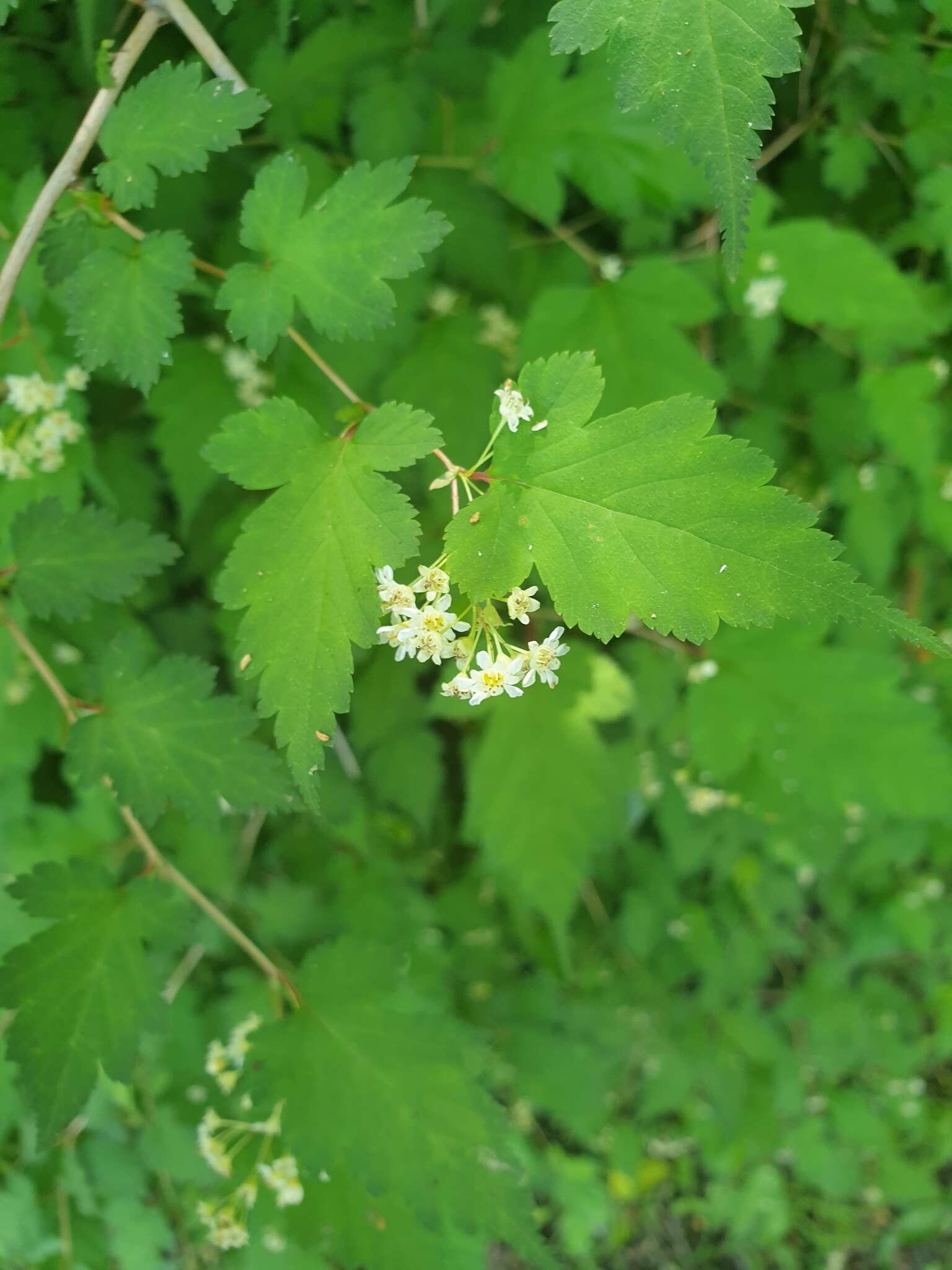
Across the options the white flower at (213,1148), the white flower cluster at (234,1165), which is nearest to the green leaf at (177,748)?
the white flower cluster at (234,1165)

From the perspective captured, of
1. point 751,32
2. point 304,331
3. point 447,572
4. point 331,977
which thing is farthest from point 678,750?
point 751,32

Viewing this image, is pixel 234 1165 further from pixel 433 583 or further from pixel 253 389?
pixel 253 389

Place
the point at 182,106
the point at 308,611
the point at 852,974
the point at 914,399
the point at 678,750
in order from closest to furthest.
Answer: the point at 308,611, the point at 182,106, the point at 914,399, the point at 678,750, the point at 852,974

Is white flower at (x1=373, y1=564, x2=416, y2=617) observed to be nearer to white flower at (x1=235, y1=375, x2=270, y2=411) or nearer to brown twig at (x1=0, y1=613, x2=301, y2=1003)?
brown twig at (x1=0, y1=613, x2=301, y2=1003)

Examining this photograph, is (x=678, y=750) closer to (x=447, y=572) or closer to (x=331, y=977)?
(x=331, y=977)

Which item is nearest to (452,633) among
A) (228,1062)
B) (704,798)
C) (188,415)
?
(188,415)
